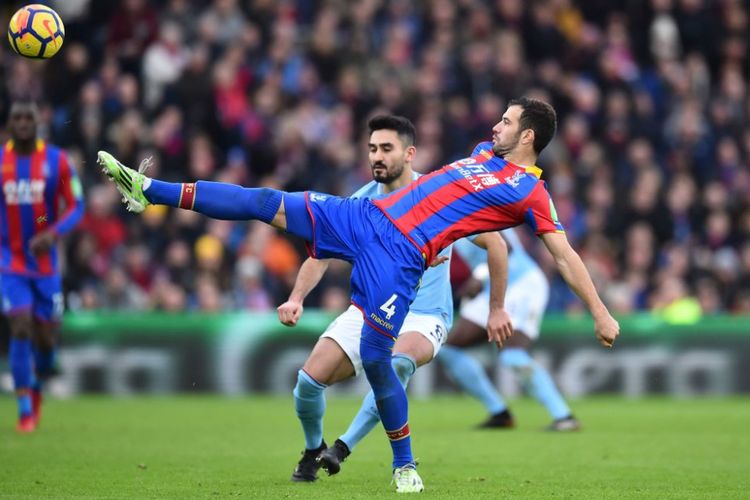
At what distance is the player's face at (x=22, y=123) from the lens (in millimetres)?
12781

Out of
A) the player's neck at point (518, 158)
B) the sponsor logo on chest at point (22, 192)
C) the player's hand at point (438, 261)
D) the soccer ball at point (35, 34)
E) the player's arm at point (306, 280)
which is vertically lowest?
the player's arm at point (306, 280)

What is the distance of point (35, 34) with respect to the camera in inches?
390

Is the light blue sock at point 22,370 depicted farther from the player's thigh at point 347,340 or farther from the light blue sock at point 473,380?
the player's thigh at point 347,340

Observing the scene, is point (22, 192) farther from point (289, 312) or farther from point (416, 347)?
point (289, 312)

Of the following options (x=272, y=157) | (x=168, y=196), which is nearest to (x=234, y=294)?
(x=272, y=157)

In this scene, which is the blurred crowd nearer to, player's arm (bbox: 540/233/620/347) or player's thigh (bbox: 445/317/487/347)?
player's thigh (bbox: 445/317/487/347)

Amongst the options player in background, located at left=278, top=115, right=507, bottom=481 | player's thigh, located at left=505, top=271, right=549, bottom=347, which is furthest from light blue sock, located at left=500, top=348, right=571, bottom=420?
player in background, located at left=278, top=115, right=507, bottom=481

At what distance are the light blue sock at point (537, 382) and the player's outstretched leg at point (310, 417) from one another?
189 inches

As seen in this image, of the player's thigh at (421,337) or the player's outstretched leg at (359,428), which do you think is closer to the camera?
the player's outstretched leg at (359,428)

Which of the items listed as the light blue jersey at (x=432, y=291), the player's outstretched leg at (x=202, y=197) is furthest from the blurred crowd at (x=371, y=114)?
the player's outstretched leg at (x=202, y=197)

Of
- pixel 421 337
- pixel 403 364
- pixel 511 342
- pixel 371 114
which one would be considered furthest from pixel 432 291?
pixel 371 114

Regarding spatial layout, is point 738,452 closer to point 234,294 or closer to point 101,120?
point 234,294

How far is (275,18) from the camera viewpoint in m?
21.7

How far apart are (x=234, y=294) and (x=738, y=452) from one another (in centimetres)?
913
